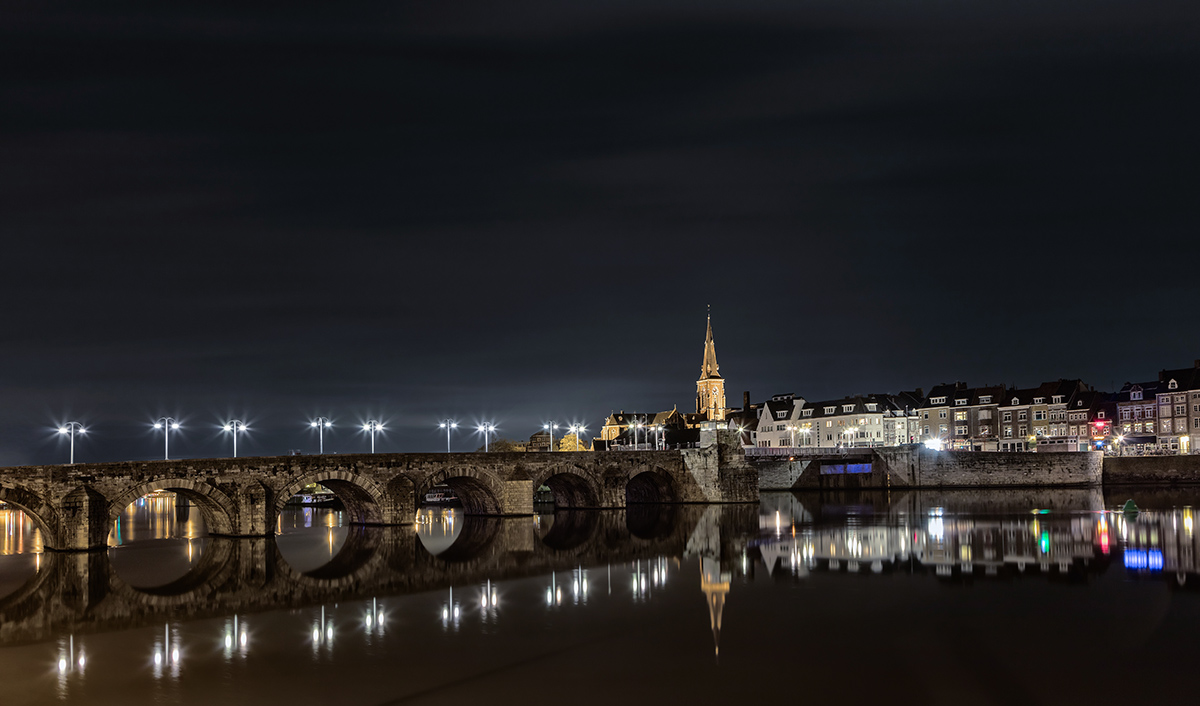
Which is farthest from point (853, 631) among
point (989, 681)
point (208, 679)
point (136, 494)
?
point (136, 494)

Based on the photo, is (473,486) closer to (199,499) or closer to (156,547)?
(199,499)

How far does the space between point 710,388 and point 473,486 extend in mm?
85647

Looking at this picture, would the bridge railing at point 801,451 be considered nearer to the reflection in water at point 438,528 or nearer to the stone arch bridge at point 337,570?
the reflection in water at point 438,528

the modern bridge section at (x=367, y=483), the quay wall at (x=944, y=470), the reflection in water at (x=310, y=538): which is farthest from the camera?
the quay wall at (x=944, y=470)

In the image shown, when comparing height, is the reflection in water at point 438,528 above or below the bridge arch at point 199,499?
below

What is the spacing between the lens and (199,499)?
154 feet

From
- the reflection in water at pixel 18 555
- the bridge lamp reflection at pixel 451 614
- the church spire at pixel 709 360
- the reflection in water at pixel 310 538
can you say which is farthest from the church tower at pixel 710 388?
the bridge lamp reflection at pixel 451 614

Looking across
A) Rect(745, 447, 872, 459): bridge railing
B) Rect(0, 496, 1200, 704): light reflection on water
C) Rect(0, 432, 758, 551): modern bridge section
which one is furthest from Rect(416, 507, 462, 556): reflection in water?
Rect(745, 447, 872, 459): bridge railing

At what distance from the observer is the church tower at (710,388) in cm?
14200

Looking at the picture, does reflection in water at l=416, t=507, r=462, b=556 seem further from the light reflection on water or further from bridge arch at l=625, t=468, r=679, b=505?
bridge arch at l=625, t=468, r=679, b=505

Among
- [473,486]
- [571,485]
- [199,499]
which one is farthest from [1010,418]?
[199,499]

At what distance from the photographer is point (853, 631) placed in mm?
23625

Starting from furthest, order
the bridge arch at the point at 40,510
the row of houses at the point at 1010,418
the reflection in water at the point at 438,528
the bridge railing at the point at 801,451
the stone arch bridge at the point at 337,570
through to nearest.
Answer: the row of houses at the point at 1010,418, the bridge railing at the point at 801,451, the reflection in water at the point at 438,528, the bridge arch at the point at 40,510, the stone arch bridge at the point at 337,570

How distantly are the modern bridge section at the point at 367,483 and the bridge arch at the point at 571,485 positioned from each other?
0.09 meters
